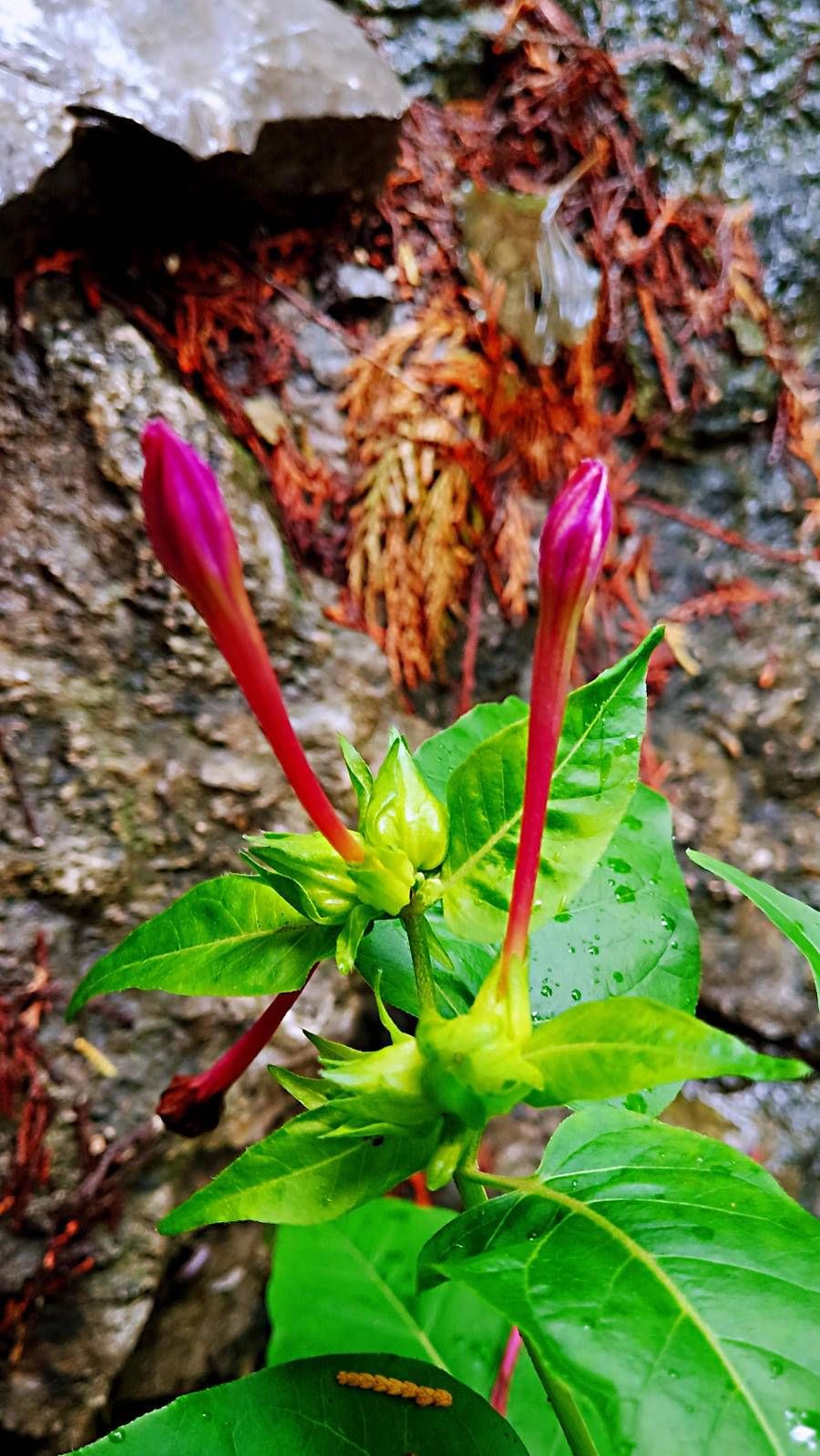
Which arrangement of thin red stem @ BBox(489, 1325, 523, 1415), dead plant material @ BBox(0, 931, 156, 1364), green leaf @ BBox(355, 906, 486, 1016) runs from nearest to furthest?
green leaf @ BBox(355, 906, 486, 1016)
thin red stem @ BBox(489, 1325, 523, 1415)
dead plant material @ BBox(0, 931, 156, 1364)

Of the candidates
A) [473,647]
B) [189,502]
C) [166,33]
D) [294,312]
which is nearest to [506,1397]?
[189,502]

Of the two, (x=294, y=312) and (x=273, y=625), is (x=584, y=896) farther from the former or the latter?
(x=294, y=312)

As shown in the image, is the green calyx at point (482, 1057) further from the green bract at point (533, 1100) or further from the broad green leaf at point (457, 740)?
the broad green leaf at point (457, 740)

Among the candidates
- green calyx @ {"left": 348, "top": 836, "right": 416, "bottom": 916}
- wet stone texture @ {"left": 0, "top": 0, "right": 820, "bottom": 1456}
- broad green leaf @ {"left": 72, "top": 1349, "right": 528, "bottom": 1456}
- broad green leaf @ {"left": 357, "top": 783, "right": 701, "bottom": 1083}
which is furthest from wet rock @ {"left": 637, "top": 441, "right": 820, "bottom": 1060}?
green calyx @ {"left": 348, "top": 836, "right": 416, "bottom": 916}

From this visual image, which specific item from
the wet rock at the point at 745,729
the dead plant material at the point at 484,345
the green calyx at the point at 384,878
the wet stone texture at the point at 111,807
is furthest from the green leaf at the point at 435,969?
the wet rock at the point at 745,729

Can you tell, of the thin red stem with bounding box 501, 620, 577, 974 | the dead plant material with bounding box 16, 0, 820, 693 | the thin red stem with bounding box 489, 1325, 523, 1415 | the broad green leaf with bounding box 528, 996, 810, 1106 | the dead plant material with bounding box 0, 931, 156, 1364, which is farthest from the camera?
the dead plant material with bounding box 16, 0, 820, 693

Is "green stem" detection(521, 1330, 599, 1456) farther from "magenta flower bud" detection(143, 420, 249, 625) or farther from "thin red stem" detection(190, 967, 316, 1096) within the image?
"magenta flower bud" detection(143, 420, 249, 625)
